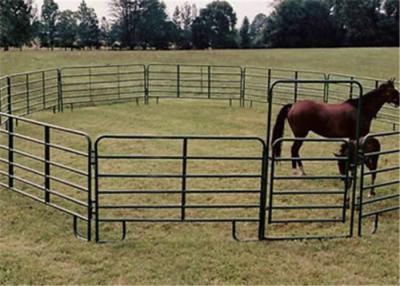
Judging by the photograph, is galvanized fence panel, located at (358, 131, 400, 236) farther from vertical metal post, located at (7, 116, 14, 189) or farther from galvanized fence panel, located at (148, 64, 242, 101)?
galvanized fence panel, located at (148, 64, 242, 101)

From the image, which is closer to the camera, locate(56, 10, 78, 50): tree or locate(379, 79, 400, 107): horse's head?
locate(379, 79, 400, 107): horse's head

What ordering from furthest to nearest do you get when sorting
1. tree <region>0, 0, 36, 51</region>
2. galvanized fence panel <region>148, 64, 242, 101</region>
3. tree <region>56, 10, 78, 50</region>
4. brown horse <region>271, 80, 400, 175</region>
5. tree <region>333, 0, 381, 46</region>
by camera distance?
1. tree <region>56, 10, 78, 50</region>
2. tree <region>333, 0, 381, 46</region>
3. tree <region>0, 0, 36, 51</region>
4. galvanized fence panel <region>148, 64, 242, 101</region>
5. brown horse <region>271, 80, 400, 175</region>

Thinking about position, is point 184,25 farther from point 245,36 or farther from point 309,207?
point 309,207

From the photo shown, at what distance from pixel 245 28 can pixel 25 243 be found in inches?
2533

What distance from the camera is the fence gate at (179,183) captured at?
576 centimetres

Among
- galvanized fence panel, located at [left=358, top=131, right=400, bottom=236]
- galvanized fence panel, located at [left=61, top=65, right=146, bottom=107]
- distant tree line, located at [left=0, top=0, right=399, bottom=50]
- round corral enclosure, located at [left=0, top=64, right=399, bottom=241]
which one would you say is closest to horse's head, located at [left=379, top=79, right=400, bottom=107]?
galvanized fence panel, located at [left=358, top=131, right=400, bottom=236]

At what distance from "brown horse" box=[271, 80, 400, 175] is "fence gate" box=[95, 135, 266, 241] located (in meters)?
0.94

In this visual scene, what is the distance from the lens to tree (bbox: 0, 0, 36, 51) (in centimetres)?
4512

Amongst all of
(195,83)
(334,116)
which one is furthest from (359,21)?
(334,116)

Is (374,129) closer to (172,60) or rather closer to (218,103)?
(218,103)

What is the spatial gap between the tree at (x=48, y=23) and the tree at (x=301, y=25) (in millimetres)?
24750

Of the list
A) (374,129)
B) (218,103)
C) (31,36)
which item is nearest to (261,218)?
(374,129)

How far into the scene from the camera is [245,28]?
67625 millimetres

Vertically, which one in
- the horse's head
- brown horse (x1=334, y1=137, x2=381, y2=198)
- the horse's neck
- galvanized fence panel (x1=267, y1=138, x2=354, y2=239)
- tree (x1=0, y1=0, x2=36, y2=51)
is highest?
tree (x1=0, y1=0, x2=36, y2=51)
